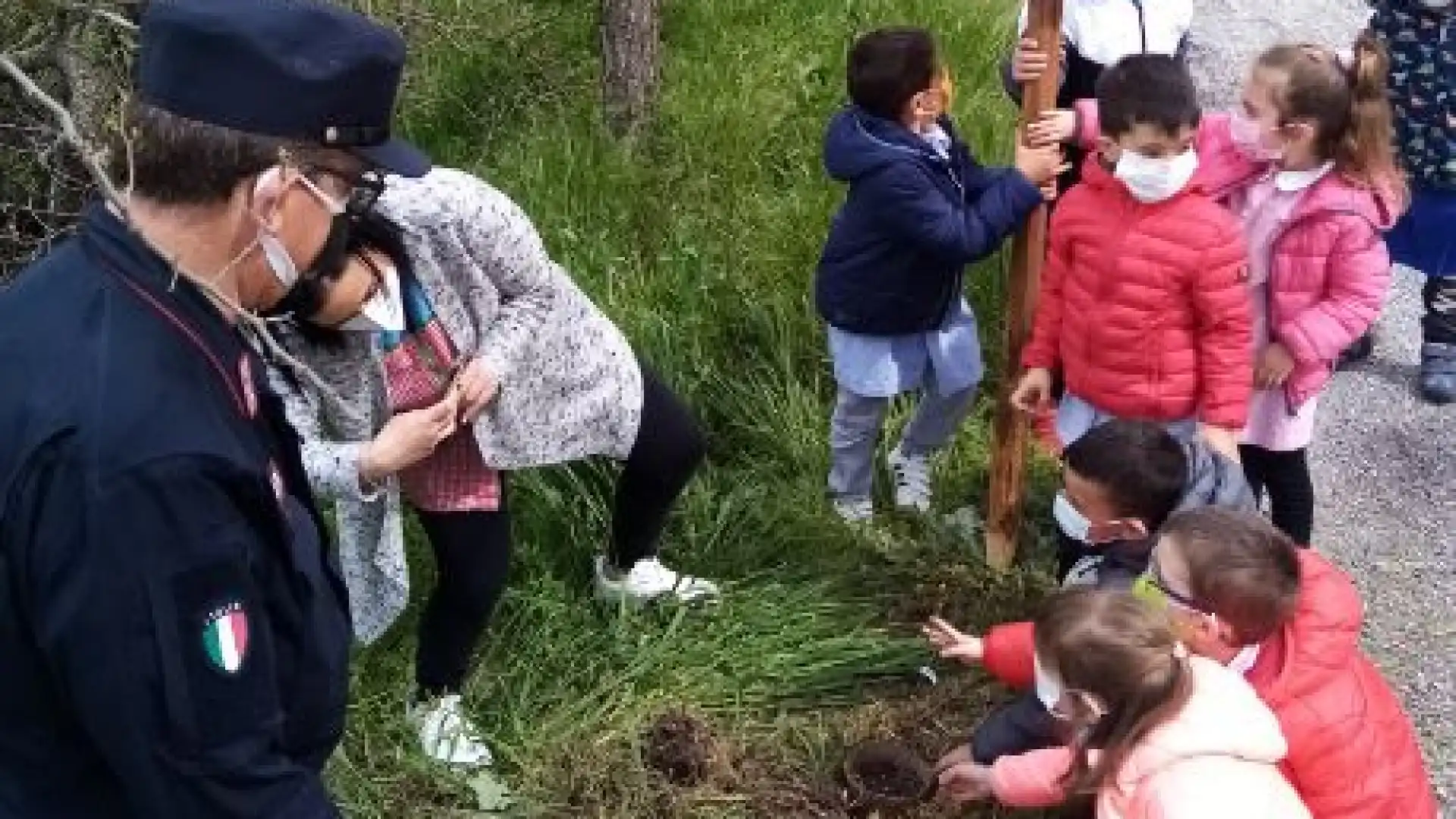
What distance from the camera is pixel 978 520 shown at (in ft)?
13.6

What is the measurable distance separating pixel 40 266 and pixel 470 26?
4.11 metres

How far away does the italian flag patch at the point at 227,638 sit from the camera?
5.40 feet

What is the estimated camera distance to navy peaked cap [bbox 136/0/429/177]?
1686 mm

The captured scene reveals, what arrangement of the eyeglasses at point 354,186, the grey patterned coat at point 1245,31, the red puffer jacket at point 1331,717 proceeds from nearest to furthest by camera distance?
the eyeglasses at point 354,186 → the red puffer jacket at point 1331,717 → the grey patterned coat at point 1245,31

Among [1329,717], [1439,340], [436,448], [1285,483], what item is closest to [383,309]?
[436,448]

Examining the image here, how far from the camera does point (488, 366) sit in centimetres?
293

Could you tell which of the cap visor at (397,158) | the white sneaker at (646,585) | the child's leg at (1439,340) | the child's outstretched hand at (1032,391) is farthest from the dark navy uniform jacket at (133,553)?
the child's leg at (1439,340)

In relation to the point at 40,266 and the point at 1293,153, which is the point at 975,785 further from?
the point at 40,266

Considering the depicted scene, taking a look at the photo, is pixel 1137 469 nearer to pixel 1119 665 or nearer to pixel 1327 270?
pixel 1119 665

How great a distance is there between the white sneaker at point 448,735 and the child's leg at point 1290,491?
1842 millimetres

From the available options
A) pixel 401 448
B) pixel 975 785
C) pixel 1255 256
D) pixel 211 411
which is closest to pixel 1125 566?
pixel 975 785

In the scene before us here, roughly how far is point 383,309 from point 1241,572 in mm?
1441

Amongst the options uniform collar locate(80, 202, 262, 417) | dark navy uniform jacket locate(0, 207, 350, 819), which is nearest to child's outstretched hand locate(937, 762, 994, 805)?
dark navy uniform jacket locate(0, 207, 350, 819)

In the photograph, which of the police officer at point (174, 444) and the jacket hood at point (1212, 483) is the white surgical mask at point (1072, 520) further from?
the police officer at point (174, 444)
